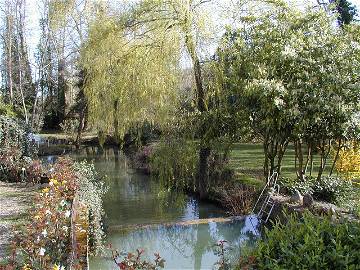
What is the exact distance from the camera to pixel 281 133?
11.4 metres

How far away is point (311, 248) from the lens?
3936mm

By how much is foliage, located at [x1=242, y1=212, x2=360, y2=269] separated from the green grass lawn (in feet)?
27.3

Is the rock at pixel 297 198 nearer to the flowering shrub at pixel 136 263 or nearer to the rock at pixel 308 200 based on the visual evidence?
the rock at pixel 308 200

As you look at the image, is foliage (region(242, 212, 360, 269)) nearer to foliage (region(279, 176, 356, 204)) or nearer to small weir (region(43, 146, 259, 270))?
small weir (region(43, 146, 259, 270))

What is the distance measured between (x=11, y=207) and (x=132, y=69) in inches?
208

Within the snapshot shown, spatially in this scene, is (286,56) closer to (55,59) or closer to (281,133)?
(281,133)

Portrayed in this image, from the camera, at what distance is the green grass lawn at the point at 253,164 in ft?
45.4

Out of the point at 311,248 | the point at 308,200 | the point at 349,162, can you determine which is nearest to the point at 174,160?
the point at 308,200

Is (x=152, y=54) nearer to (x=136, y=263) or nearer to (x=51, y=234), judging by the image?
(x=51, y=234)

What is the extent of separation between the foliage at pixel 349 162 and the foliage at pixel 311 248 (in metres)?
8.24

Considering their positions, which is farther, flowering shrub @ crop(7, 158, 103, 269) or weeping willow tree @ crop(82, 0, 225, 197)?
weeping willow tree @ crop(82, 0, 225, 197)

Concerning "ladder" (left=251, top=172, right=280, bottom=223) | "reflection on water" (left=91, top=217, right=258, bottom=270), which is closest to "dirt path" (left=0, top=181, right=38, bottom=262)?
"reflection on water" (left=91, top=217, right=258, bottom=270)

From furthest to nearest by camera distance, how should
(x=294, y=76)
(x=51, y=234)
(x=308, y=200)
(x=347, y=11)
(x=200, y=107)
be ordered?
(x=347, y=11) < (x=200, y=107) < (x=294, y=76) < (x=308, y=200) < (x=51, y=234)

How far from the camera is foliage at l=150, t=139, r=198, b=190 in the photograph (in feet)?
41.5
